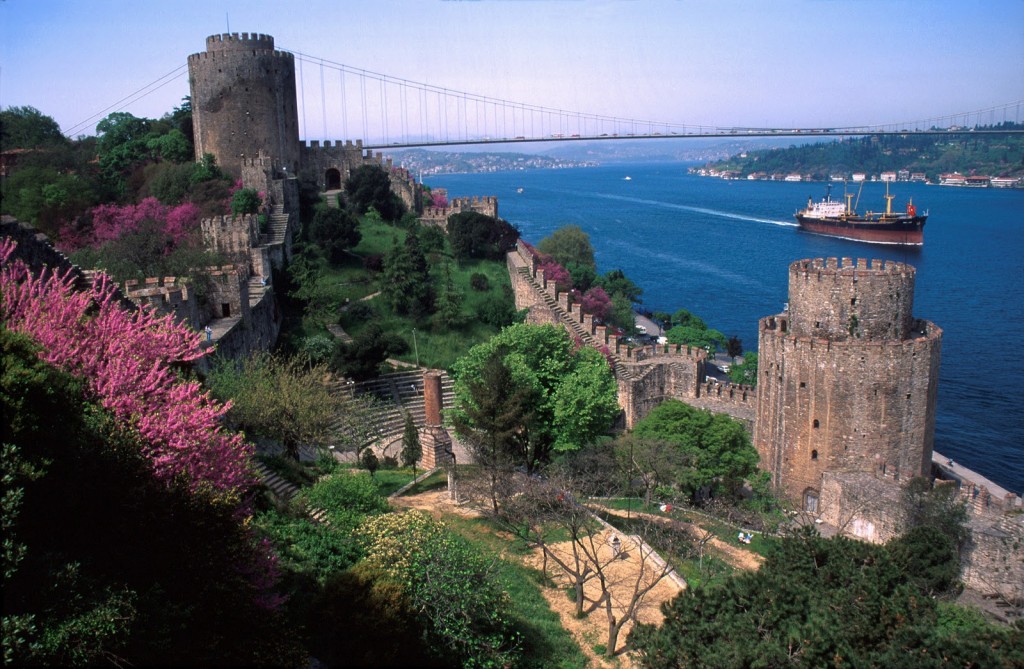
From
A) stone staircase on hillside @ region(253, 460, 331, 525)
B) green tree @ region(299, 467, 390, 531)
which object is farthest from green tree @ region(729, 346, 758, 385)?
green tree @ region(299, 467, 390, 531)

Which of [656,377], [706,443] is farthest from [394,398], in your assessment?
[706,443]

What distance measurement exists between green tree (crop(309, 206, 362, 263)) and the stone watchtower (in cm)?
1845

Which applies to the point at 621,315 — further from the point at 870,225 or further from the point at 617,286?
the point at 870,225

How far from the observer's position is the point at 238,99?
37.5 m

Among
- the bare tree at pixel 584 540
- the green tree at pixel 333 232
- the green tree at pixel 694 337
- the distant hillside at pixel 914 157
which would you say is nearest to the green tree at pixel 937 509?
the bare tree at pixel 584 540

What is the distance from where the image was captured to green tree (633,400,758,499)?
24656 millimetres

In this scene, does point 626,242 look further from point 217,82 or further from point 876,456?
point 876,456

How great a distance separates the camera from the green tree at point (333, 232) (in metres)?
36.2

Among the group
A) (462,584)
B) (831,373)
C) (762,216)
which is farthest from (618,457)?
(762,216)

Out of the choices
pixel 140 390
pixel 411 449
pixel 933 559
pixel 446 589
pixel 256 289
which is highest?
pixel 140 390

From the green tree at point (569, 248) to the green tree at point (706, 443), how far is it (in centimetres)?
3148

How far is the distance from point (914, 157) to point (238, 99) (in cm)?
16924

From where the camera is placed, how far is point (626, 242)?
94625mm

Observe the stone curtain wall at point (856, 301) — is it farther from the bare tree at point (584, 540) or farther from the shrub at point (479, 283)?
the shrub at point (479, 283)
